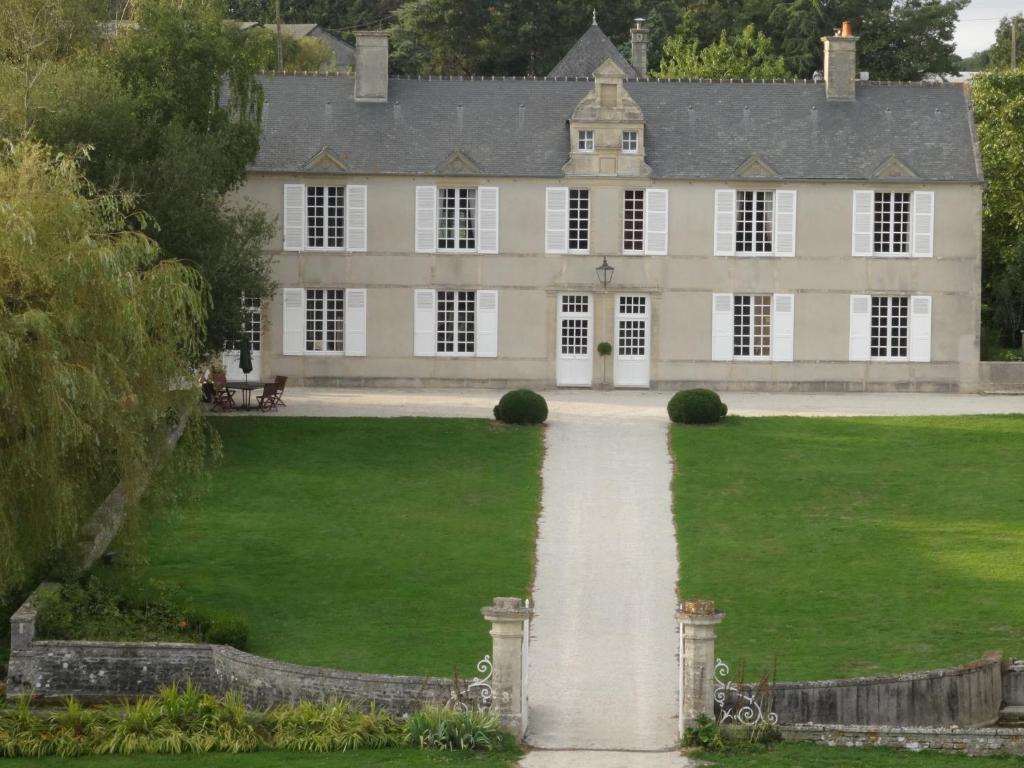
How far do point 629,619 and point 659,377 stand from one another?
18453 millimetres

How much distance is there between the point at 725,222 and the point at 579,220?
3.28 meters

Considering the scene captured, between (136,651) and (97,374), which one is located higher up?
(97,374)

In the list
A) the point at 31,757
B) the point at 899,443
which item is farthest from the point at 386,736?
the point at 899,443

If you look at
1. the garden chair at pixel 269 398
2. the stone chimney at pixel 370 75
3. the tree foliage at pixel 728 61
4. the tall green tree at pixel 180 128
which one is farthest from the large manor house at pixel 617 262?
the tree foliage at pixel 728 61

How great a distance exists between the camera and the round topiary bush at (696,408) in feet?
118

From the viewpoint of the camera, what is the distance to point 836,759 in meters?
18.0

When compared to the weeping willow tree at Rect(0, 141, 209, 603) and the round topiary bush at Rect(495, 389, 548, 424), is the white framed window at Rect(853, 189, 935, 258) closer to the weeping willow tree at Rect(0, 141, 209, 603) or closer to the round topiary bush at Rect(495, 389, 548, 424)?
the round topiary bush at Rect(495, 389, 548, 424)

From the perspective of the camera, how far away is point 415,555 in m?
27.2

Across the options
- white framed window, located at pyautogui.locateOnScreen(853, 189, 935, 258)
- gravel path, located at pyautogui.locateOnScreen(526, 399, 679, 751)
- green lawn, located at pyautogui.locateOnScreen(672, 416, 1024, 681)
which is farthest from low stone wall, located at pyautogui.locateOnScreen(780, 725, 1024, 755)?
white framed window, located at pyautogui.locateOnScreen(853, 189, 935, 258)

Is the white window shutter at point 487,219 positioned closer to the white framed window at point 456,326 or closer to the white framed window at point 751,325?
the white framed window at point 456,326

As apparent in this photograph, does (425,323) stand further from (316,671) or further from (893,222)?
(316,671)

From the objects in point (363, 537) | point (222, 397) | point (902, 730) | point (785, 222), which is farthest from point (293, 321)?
point (902, 730)

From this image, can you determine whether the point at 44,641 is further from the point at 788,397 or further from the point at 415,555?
the point at 788,397

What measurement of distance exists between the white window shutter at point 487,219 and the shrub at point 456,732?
24211mm
